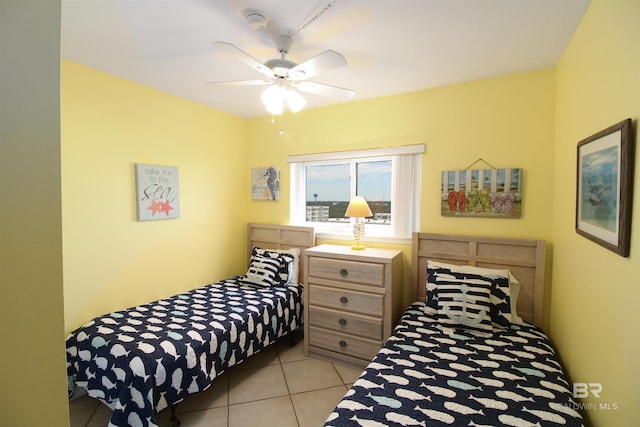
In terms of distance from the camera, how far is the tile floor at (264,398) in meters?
1.92

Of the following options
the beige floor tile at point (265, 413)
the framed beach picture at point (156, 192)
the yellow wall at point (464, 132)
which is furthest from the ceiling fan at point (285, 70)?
the beige floor tile at point (265, 413)

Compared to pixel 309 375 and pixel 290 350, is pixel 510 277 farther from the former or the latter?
pixel 290 350

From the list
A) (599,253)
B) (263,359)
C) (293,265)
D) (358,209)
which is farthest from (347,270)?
(599,253)

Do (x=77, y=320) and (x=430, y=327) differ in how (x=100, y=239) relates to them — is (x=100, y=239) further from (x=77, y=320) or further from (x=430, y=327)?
(x=430, y=327)

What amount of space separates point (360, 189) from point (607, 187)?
6.65 feet

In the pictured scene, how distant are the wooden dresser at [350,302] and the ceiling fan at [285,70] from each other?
1315 mm

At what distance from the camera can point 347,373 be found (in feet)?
8.04

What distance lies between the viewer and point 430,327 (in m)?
2.05

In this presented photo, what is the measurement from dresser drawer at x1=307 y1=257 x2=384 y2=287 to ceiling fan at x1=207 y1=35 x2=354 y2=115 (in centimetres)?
131

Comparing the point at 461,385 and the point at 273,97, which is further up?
the point at 273,97

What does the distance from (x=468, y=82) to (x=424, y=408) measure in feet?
7.67

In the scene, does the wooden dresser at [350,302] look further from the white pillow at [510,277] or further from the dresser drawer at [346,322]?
the white pillow at [510,277]

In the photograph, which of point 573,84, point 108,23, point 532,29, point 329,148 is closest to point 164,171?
point 108,23

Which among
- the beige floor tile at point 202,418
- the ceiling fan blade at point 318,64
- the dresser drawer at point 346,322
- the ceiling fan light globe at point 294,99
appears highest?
the ceiling fan blade at point 318,64
